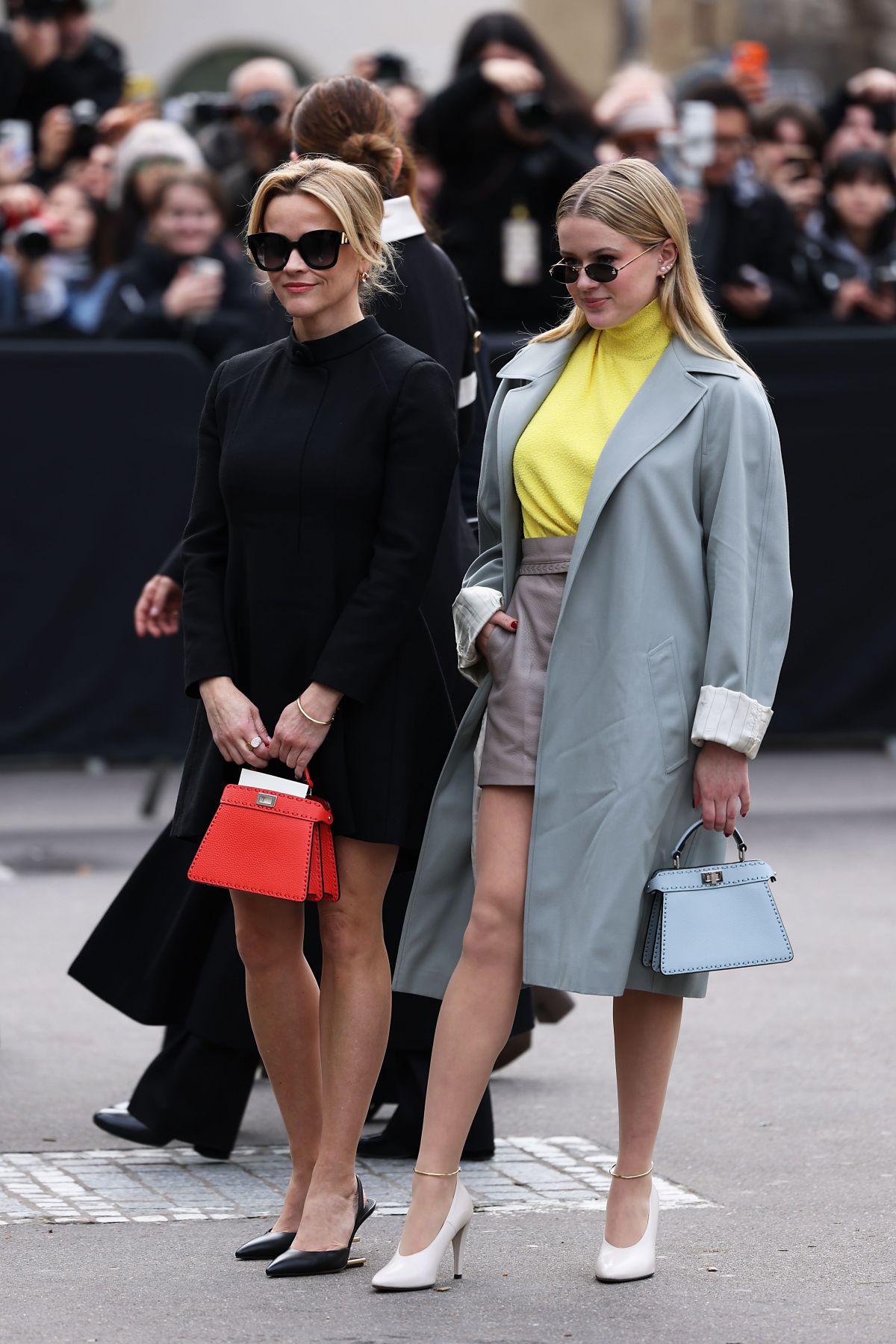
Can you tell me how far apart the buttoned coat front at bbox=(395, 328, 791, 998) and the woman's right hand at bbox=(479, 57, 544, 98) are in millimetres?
6553

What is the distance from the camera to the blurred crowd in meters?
10.1

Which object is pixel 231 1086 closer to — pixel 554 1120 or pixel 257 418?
pixel 554 1120

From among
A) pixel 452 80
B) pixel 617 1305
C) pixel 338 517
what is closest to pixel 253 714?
pixel 338 517

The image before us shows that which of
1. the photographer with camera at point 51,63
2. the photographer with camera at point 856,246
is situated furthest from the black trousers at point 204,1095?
the photographer with camera at point 51,63

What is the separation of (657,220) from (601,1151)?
2159mm

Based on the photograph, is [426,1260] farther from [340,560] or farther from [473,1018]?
[340,560]

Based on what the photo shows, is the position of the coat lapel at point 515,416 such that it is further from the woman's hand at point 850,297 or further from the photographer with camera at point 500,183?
the woman's hand at point 850,297

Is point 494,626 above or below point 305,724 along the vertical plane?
above

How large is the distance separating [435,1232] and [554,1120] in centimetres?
146

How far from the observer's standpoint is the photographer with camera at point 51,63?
465 inches

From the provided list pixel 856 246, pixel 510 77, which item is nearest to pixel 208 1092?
pixel 510 77

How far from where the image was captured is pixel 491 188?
10.4m

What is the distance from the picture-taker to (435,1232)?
405cm

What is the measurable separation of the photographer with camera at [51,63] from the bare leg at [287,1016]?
27.7ft
